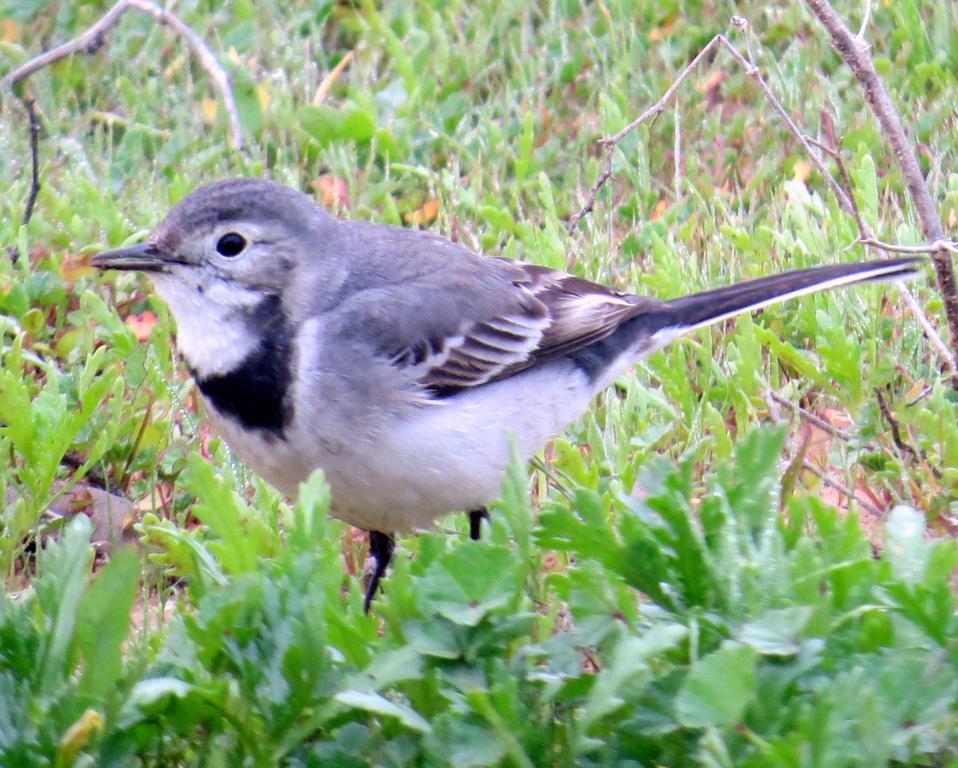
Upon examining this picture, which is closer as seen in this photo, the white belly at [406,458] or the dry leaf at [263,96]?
the white belly at [406,458]

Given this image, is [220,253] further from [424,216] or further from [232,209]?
[424,216]

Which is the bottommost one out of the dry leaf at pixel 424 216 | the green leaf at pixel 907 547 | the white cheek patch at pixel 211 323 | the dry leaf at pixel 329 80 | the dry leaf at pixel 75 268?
the green leaf at pixel 907 547

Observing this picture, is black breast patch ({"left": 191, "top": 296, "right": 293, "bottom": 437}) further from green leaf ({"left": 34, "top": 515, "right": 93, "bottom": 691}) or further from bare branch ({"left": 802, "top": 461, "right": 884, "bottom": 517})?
bare branch ({"left": 802, "top": 461, "right": 884, "bottom": 517})

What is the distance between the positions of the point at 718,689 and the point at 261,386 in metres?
2.33

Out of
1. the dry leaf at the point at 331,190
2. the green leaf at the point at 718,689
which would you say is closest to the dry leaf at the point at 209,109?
the dry leaf at the point at 331,190

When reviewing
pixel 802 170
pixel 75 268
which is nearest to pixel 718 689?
pixel 75 268

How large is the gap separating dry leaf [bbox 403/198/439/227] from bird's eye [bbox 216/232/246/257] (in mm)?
2701

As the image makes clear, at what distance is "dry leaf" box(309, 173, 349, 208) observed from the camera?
321 inches

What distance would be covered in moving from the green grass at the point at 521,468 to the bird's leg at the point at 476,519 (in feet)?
0.73

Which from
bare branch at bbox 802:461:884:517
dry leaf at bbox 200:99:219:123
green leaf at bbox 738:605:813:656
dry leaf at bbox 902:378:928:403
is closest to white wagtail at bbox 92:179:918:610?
dry leaf at bbox 902:378:928:403

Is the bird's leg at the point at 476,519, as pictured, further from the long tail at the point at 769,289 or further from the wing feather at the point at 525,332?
the long tail at the point at 769,289

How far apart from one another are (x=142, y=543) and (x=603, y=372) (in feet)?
6.01

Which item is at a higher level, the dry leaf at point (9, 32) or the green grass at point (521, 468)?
the dry leaf at point (9, 32)

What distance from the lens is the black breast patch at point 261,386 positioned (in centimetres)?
497
